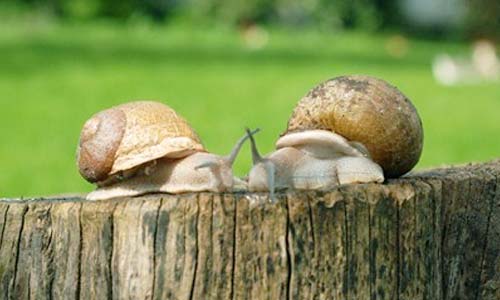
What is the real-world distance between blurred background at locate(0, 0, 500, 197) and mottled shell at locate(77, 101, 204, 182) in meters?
4.57

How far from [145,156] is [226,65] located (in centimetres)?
1202

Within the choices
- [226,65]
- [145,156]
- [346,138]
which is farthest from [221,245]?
[226,65]

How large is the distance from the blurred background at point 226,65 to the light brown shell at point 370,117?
4.57 m

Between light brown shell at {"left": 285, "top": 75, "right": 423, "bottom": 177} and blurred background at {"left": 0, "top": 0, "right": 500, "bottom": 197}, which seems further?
blurred background at {"left": 0, "top": 0, "right": 500, "bottom": 197}

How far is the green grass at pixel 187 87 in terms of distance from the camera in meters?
9.59

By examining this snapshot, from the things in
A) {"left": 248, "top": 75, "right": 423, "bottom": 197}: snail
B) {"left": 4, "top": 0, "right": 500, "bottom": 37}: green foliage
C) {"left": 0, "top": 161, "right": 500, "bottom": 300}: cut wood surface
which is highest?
{"left": 248, "top": 75, "right": 423, "bottom": 197}: snail

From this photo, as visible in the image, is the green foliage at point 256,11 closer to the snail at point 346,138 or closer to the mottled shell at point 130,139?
the snail at point 346,138

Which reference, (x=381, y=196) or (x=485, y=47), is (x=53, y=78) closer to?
(x=485, y=47)

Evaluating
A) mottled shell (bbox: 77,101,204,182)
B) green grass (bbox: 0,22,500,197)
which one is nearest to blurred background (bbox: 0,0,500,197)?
green grass (bbox: 0,22,500,197)

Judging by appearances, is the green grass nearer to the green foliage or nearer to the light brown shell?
the green foliage

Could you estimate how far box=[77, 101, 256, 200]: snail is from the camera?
3160mm

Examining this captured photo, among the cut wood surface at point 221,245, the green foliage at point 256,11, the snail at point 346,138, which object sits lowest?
the green foliage at point 256,11

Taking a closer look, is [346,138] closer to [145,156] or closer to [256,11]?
[145,156]

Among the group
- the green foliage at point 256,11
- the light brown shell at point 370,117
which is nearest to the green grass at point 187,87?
the green foliage at point 256,11
